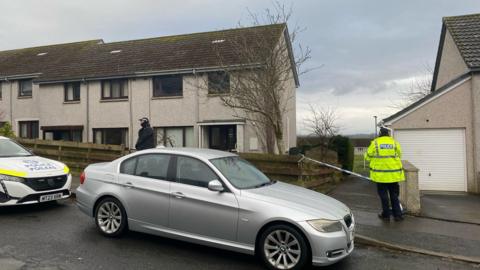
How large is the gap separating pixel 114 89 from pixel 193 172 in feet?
47.6

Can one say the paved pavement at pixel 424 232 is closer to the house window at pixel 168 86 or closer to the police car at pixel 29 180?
the police car at pixel 29 180

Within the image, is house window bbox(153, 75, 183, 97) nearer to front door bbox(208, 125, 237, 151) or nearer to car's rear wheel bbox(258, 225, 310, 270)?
front door bbox(208, 125, 237, 151)

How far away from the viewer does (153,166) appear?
19.2 ft

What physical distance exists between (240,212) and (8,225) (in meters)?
4.34

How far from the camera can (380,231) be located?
6.71m

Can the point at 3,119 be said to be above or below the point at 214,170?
above

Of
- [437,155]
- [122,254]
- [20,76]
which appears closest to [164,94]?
[20,76]

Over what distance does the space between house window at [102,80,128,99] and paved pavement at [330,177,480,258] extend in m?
Answer: 13.3

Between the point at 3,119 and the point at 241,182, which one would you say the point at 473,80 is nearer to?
the point at 241,182

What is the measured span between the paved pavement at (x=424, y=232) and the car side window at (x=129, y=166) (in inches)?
152

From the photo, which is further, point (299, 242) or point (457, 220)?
point (457, 220)

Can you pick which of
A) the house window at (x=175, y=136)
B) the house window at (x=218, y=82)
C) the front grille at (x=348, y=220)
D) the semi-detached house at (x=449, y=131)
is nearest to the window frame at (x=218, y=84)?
the house window at (x=218, y=82)

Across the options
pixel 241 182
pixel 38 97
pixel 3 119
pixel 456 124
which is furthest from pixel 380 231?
pixel 3 119

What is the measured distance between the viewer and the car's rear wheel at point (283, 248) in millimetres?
4621
